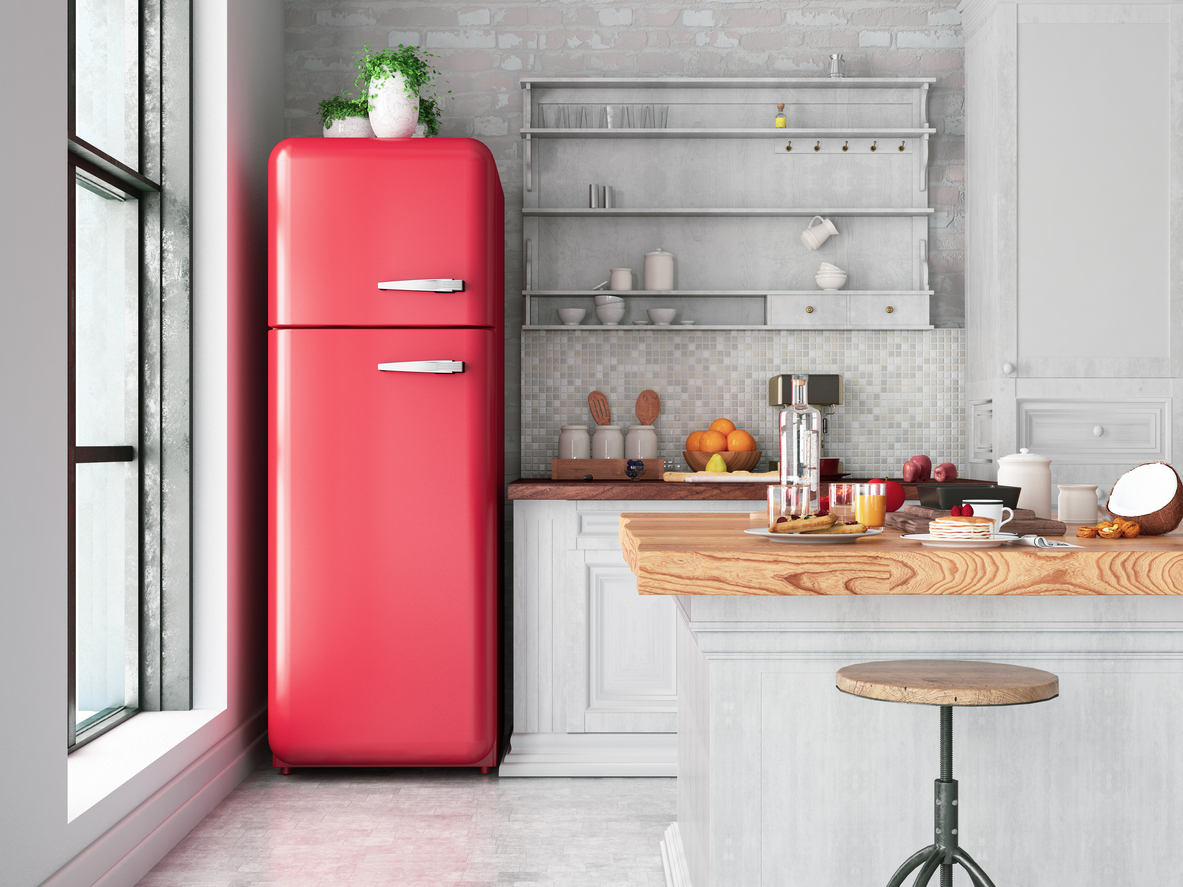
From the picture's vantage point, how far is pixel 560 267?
151 inches

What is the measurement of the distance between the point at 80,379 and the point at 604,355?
6.32 ft

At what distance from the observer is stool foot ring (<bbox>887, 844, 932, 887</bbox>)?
154 centimetres

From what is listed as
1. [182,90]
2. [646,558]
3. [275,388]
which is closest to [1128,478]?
[646,558]

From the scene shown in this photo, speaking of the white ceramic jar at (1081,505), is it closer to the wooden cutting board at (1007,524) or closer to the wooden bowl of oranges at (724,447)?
the wooden cutting board at (1007,524)

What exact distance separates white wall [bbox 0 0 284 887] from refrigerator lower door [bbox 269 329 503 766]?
194mm

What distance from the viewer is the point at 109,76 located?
2.84m

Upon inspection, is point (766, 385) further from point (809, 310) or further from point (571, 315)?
point (571, 315)

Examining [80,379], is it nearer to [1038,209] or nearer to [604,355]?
[604,355]

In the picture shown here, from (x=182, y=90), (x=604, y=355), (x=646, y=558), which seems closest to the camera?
(x=646, y=558)

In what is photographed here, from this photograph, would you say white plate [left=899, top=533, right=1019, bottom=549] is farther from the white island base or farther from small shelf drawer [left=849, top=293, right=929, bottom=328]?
Answer: small shelf drawer [left=849, top=293, right=929, bottom=328]

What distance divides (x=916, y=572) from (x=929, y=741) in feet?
1.30

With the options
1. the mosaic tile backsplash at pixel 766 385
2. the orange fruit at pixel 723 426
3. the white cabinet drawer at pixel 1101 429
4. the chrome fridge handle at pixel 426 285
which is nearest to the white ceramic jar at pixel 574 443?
the mosaic tile backsplash at pixel 766 385

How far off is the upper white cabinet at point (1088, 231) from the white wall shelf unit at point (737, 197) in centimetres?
41

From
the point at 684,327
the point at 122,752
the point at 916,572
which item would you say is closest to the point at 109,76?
the point at 122,752
